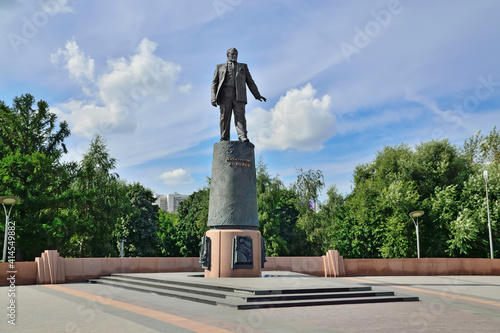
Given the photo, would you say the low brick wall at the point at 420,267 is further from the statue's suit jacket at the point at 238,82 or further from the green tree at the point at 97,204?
the green tree at the point at 97,204

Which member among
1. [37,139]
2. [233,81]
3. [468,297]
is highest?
[37,139]

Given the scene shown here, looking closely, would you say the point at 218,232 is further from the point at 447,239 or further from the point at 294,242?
the point at 294,242

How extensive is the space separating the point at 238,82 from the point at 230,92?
0.47 meters

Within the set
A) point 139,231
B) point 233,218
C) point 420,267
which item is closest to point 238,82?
point 233,218

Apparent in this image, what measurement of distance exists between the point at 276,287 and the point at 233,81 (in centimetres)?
853

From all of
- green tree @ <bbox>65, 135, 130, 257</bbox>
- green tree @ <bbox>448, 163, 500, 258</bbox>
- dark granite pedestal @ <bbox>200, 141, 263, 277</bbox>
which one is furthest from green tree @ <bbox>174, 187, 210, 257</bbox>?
dark granite pedestal @ <bbox>200, 141, 263, 277</bbox>

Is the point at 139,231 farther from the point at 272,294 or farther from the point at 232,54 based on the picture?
the point at 272,294

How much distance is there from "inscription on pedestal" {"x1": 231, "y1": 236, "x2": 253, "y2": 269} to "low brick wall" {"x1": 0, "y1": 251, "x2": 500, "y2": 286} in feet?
17.3

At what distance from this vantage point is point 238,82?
17062 mm

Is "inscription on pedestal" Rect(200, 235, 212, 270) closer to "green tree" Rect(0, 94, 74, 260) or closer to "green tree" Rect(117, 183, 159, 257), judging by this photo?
"green tree" Rect(0, 94, 74, 260)

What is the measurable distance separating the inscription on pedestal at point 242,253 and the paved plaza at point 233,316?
12.0 ft

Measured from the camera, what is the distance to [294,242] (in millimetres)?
44750

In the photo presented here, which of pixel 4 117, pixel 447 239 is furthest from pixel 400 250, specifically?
pixel 4 117

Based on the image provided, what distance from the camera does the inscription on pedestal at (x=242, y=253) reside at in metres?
15.1
